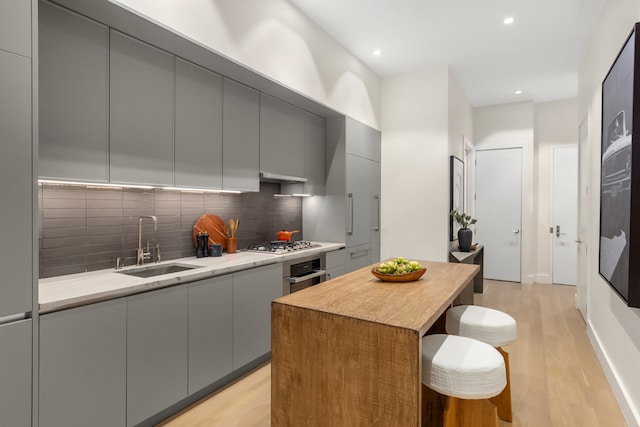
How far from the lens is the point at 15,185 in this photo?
1.51m

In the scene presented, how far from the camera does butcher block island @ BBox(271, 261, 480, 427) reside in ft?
4.77

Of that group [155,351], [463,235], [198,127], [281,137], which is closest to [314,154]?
[281,137]

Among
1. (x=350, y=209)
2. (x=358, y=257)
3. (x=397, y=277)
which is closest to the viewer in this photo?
(x=397, y=277)

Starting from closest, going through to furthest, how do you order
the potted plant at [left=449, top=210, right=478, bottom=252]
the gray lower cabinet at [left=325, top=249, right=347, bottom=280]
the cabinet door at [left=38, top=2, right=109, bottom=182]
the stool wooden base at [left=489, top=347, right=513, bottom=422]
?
1. the cabinet door at [left=38, top=2, right=109, bottom=182]
2. the stool wooden base at [left=489, top=347, right=513, bottom=422]
3. the gray lower cabinet at [left=325, top=249, right=347, bottom=280]
4. the potted plant at [left=449, top=210, right=478, bottom=252]

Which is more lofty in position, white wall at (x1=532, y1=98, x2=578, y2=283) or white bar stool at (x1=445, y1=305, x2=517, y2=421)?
white wall at (x1=532, y1=98, x2=578, y2=283)

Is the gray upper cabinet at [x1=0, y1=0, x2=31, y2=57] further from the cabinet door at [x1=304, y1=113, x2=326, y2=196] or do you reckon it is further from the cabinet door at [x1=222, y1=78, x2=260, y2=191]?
the cabinet door at [x1=304, y1=113, x2=326, y2=196]

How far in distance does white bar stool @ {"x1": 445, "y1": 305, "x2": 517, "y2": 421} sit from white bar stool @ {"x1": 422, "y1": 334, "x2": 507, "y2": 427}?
0.35m

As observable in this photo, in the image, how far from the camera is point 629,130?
6.43 feet

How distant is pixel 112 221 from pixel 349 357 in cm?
183

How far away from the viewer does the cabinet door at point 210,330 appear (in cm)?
236

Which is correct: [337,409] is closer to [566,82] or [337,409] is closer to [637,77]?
[637,77]

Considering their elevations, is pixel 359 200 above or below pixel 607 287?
above

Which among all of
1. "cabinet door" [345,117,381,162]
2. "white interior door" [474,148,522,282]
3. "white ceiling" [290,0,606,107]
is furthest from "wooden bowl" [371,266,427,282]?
"white interior door" [474,148,522,282]

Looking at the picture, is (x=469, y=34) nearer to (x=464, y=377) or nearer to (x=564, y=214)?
(x=464, y=377)
